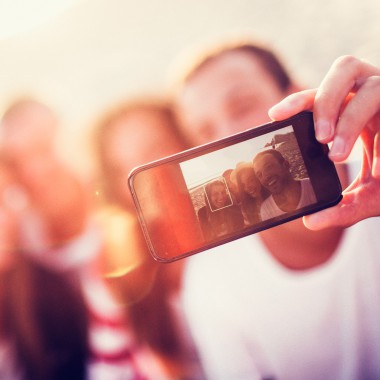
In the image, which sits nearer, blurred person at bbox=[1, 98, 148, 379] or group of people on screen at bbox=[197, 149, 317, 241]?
group of people on screen at bbox=[197, 149, 317, 241]

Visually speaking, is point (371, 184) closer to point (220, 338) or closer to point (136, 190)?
point (136, 190)

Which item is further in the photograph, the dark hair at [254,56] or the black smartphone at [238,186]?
the dark hair at [254,56]

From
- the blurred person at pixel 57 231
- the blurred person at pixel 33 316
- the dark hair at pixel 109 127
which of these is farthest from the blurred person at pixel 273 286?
the blurred person at pixel 33 316

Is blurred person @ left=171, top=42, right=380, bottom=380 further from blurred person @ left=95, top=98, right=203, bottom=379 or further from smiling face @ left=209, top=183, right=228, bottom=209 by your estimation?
smiling face @ left=209, top=183, right=228, bottom=209

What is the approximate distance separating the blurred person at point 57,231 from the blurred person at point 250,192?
752 mm

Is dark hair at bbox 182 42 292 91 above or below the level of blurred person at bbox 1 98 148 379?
above

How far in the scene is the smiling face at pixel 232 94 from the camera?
3.30 feet

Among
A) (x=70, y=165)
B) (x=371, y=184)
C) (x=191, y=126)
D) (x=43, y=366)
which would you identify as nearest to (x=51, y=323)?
(x=43, y=366)

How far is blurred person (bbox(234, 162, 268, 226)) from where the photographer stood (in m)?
0.54

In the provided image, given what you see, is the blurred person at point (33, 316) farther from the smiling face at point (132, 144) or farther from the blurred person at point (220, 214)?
the blurred person at point (220, 214)

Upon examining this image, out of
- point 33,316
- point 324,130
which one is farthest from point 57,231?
point 324,130

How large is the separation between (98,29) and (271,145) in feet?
3.94

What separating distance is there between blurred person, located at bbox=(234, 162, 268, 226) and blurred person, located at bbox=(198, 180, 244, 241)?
0.05 ft

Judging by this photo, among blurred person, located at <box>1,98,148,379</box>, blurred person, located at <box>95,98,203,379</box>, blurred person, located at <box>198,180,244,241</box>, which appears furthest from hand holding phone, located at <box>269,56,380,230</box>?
blurred person, located at <box>1,98,148,379</box>
